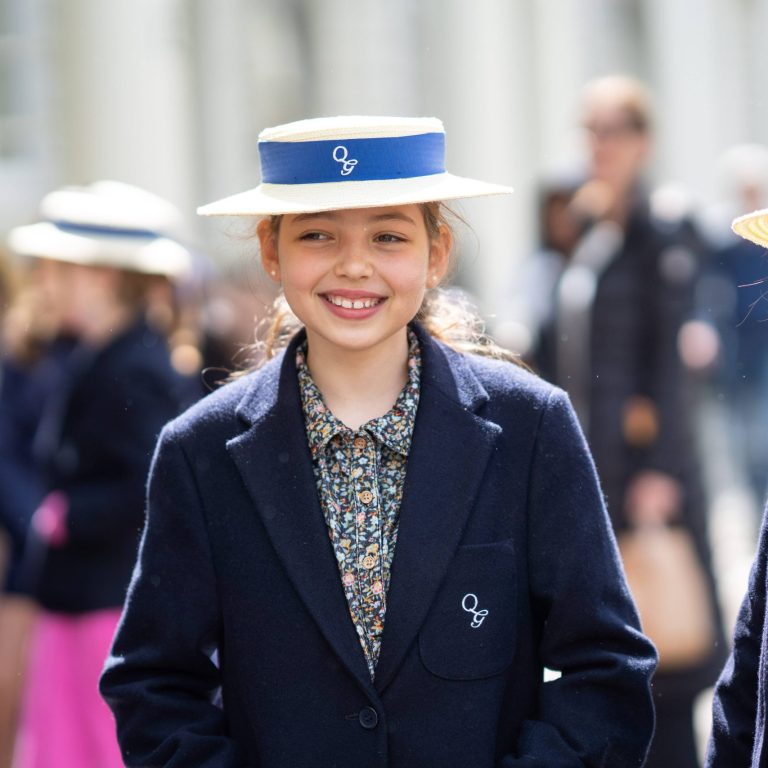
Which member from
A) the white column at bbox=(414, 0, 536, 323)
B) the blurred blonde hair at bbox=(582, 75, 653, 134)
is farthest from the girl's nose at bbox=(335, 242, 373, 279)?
the white column at bbox=(414, 0, 536, 323)

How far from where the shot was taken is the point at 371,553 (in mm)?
2838

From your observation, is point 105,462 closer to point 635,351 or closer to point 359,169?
point 635,351

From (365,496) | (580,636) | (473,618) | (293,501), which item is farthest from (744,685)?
(293,501)

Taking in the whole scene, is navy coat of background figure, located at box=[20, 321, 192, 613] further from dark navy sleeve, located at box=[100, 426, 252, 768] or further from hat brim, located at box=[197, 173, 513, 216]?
hat brim, located at box=[197, 173, 513, 216]

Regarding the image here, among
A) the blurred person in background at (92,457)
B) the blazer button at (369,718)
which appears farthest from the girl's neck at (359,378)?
the blurred person in background at (92,457)

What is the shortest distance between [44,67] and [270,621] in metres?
8.67

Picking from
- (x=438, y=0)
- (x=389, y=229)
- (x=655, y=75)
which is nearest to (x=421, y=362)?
(x=389, y=229)

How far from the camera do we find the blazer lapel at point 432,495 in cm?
278

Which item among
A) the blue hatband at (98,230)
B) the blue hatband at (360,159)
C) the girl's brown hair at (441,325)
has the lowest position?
the girl's brown hair at (441,325)

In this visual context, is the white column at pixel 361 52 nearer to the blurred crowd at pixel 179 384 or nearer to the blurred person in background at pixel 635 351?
the blurred crowd at pixel 179 384

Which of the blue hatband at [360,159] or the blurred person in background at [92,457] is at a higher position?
the blue hatband at [360,159]

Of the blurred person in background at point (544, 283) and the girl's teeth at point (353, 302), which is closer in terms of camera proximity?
the girl's teeth at point (353, 302)

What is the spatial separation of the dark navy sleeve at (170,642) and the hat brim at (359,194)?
17.9 inches

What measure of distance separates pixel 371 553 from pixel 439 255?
0.57 meters
